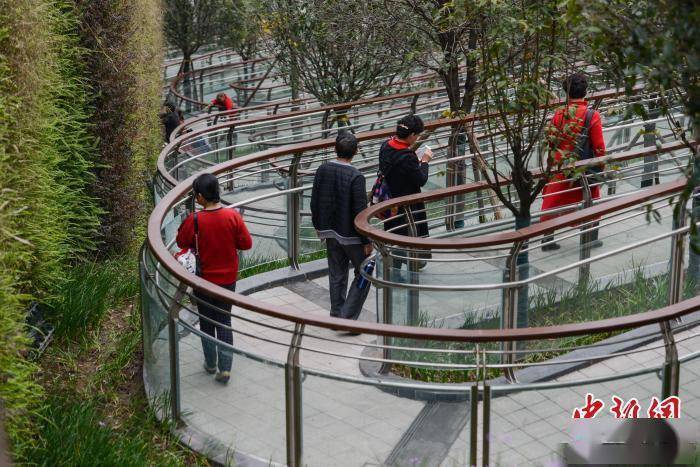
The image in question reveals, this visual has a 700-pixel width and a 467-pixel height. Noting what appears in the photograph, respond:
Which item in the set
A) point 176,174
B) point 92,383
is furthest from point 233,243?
point 176,174

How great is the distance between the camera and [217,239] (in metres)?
7.01

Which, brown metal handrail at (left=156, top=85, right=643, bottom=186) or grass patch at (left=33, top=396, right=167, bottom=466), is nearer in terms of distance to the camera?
grass patch at (left=33, top=396, right=167, bottom=466)

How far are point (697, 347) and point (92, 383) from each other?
Result: 12.4 ft

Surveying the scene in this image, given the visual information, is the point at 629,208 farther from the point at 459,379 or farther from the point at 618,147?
the point at 618,147

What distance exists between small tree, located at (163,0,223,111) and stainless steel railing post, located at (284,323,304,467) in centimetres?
1557

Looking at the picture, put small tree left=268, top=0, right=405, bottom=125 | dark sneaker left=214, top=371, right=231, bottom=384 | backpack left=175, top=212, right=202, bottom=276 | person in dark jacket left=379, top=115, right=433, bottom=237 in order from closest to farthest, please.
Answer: dark sneaker left=214, top=371, right=231, bottom=384, backpack left=175, top=212, right=202, bottom=276, person in dark jacket left=379, top=115, right=433, bottom=237, small tree left=268, top=0, right=405, bottom=125

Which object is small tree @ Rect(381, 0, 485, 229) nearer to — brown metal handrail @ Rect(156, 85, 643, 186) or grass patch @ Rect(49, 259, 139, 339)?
brown metal handrail @ Rect(156, 85, 643, 186)

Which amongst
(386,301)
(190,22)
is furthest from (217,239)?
(190,22)

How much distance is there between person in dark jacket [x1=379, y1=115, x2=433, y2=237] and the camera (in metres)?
8.45

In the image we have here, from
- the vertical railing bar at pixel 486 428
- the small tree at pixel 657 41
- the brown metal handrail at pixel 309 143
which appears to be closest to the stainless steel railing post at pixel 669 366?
the small tree at pixel 657 41

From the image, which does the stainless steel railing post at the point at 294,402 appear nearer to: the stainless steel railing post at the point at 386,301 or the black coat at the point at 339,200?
the stainless steel railing post at the point at 386,301

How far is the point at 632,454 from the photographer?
521 centimetres

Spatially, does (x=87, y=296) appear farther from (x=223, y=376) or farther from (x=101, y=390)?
(x=223, y=376)

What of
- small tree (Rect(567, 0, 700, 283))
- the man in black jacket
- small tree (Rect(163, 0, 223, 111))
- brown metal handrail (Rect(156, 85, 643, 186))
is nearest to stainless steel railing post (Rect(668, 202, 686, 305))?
brown metal handrail (Rect(156, 85, 643, 186))
